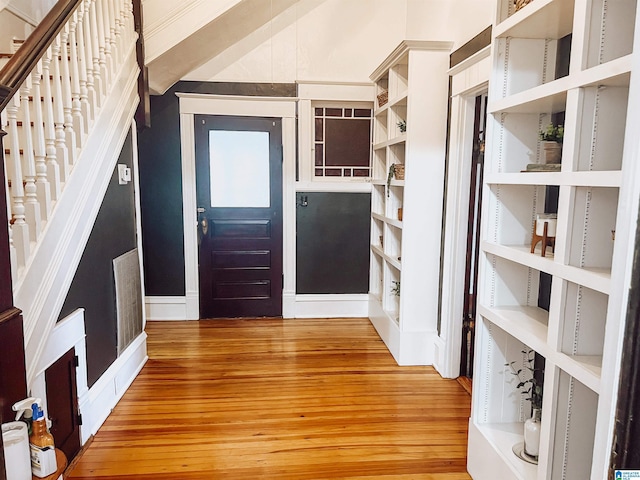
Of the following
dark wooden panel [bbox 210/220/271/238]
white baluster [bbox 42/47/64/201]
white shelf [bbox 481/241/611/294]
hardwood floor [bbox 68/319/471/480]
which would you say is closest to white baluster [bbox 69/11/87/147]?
white baluster [bbox 42/47/64/201]

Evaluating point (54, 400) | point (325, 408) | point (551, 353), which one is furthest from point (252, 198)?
point (551, 353)

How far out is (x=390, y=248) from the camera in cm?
393

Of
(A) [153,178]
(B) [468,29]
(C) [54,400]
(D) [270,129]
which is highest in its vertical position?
(B) [468,29]

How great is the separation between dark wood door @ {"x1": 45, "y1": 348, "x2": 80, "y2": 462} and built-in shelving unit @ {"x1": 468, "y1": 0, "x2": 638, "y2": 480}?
2001mm

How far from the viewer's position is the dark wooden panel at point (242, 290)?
179 inches

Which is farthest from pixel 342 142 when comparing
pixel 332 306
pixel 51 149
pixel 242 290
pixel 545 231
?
pixel 545 231

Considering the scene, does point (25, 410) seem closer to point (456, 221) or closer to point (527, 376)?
point (527, 376)

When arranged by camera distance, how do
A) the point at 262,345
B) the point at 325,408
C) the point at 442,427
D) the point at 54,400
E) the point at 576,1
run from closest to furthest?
1. the point at 576,1
2. the point at 54,400
3. the point at 442,427
4. the point at 325,408
5. the point at 262,345

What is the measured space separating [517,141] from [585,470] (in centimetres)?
132

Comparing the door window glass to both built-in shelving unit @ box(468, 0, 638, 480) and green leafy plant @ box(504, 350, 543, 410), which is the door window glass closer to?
built-in shelving unit @ box(468, 0, 638, 480)

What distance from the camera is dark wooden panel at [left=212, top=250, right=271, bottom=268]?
4.49 m

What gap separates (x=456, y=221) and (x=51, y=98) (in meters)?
2.50

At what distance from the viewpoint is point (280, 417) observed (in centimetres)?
270

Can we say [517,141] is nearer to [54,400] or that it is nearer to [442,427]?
[442,427]
